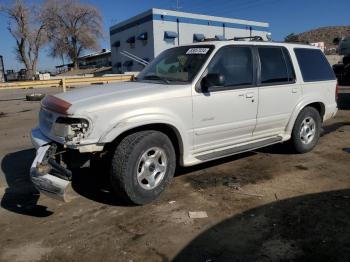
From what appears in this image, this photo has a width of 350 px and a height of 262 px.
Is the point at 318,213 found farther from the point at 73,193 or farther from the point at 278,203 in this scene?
the point at 73,193

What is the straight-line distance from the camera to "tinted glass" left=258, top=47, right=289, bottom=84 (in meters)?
5.77

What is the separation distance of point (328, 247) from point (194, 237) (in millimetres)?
1215

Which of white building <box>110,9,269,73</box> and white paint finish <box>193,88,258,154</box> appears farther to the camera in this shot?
white building <box>110,9,269,73</box>

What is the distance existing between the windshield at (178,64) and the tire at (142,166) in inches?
38.7

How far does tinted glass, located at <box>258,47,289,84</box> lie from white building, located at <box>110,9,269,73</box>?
3269 centimetres

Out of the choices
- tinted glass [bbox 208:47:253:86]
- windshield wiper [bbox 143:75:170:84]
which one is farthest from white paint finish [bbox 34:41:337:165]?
windshield wiper [bbox 143:75:170:84]

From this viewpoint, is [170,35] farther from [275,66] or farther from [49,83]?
[275,66]

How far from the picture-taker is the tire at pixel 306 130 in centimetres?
641

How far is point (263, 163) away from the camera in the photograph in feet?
20.2

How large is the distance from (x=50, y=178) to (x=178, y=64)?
7.77 feet

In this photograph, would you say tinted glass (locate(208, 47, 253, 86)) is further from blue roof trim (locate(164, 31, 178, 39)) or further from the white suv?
blue roof trim (locate(164, 31, 178, 39))

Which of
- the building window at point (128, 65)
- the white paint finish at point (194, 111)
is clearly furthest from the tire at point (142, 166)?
the building window at point (128, 65)

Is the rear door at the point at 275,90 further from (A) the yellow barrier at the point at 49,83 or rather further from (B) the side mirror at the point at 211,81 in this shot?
(A) the yellow barrier at the point at 49,83

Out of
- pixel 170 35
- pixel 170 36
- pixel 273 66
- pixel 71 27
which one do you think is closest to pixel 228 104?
pixel 273 66
